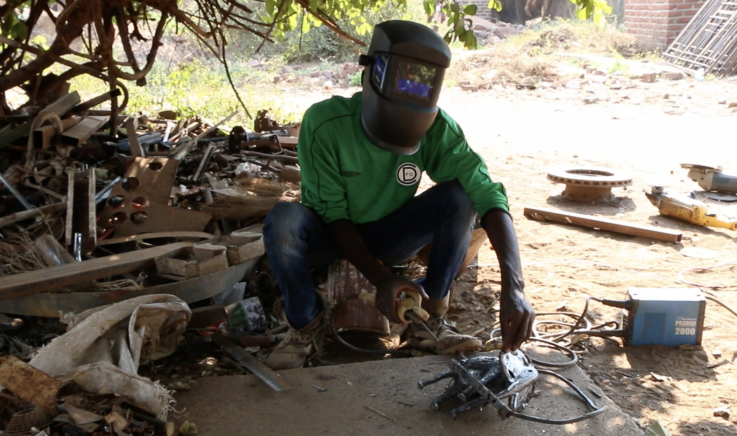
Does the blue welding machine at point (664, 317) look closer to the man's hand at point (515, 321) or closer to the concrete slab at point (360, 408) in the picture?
the concrete slab at point (360, 408)

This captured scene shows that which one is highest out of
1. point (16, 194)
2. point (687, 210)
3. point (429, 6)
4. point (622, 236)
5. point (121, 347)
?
point (429, 6)

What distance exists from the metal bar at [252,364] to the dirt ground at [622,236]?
112 centimetres

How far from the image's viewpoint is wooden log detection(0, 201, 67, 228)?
3.64 metres

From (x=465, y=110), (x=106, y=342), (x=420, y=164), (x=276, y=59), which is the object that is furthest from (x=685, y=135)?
(x=276, y=59)

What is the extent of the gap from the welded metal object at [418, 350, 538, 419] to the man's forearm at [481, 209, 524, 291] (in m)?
0.30

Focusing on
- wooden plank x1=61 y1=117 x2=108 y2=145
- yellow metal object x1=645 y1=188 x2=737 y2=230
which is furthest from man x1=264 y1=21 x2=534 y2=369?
yellow metal object x1=645 y1=188 x2=737 y2=230

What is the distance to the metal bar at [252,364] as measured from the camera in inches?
103

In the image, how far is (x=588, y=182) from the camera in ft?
18.8

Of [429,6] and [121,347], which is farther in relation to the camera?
[429,6]

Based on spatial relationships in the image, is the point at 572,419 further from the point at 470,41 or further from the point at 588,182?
the point at 588,182

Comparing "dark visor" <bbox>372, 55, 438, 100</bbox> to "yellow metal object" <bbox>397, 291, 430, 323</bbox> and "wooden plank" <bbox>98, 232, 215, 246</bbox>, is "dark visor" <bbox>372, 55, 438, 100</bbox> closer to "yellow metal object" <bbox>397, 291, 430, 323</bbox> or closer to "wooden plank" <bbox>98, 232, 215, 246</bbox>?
"yellow metal object" <bbox>397, 291, 430, 323</bbox>

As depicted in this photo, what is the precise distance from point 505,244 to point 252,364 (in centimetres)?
115

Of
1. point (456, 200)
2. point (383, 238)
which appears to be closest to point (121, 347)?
point (383, 238)

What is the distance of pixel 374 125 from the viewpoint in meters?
2.63
